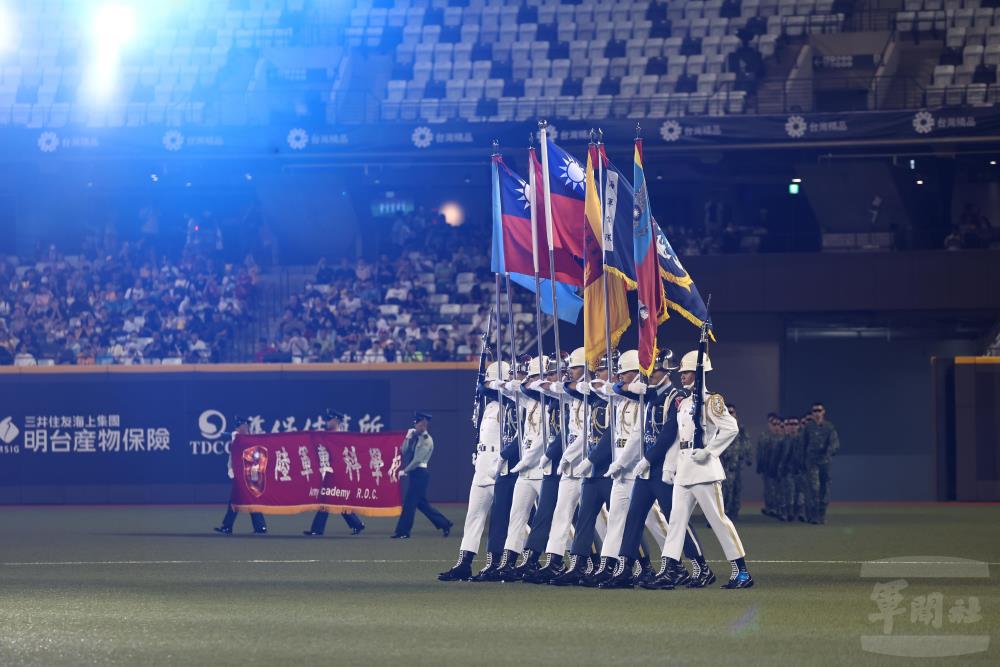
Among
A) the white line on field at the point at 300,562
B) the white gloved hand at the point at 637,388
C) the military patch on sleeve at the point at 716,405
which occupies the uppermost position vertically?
the white gloved hand at the point at 637,388

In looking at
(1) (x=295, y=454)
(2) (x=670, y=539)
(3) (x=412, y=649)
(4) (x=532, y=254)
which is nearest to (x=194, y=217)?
(1) (x=295, y=454)

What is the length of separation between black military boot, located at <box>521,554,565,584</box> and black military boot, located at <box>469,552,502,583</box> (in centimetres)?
37

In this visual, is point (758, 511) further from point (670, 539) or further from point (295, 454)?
point (670, 539)

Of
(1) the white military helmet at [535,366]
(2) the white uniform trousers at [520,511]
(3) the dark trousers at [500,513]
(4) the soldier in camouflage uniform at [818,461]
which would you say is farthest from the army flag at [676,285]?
(4) the soldier in camouflage uniform at [818,461]

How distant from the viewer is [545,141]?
48.5 feet

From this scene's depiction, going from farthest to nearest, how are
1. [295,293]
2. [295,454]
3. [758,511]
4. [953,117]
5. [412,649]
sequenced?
[295,293] < [953,117] < [758,511] < [295,454] < [412,649]

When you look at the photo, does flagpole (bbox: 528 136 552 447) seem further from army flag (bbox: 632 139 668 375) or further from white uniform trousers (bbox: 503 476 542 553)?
army flag (bbox: 632 139 668 375)

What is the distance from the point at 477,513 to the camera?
46.5ft

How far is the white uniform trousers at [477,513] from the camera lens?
14.0 metres

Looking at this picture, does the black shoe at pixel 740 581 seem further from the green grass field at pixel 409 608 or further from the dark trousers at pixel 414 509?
the dark trousers at pixel 414 509

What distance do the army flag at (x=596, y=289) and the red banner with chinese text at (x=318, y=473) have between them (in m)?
7.08

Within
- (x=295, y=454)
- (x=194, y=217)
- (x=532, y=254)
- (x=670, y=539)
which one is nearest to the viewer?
(x=670, y=539)

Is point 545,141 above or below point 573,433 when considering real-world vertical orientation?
above

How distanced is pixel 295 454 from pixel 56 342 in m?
10.5
